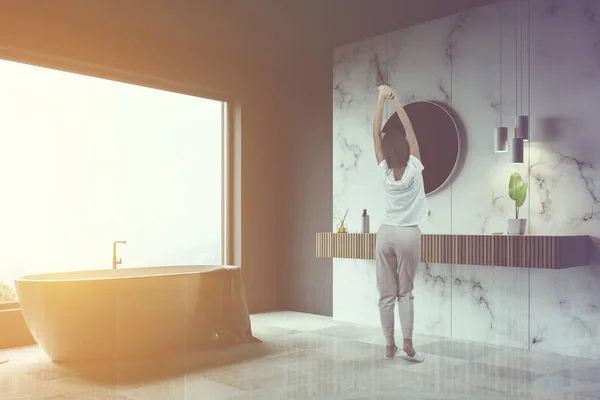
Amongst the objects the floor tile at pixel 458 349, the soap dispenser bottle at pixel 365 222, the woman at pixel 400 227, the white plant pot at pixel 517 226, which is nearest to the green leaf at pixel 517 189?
the white plant pot at pixel 517 226

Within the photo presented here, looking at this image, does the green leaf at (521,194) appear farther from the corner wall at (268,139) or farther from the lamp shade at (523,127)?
the corner wall at (268,139)

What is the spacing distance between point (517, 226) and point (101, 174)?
310 cm

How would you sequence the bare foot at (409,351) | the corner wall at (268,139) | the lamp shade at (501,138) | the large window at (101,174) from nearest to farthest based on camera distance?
1. the bare foot at (409,351)
2. the lamp shade at (501,138)
3. the large window at (101,174)
4. the corner wall at (268,139)

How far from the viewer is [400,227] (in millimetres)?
3348

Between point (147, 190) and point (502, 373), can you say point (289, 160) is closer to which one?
point (147, 190)

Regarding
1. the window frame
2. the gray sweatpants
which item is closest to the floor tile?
the gray sweatpants

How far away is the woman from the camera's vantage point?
3.33 metres

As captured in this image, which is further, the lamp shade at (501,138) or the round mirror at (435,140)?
the round mirror at (435,140)

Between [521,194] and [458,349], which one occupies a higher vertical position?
[521,194]

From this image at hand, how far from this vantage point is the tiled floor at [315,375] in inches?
109

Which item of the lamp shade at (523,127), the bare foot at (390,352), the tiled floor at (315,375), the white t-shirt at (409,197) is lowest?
the tiled floor at (315,375)

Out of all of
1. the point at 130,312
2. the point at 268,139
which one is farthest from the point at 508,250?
the point at 268,139

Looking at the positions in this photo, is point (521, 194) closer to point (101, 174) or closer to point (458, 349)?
point (458, 349)

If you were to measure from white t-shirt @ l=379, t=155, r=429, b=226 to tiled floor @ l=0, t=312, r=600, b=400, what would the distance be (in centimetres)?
85
